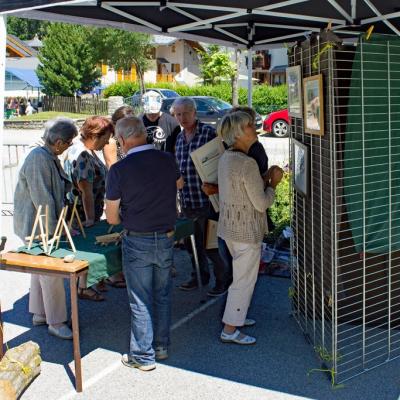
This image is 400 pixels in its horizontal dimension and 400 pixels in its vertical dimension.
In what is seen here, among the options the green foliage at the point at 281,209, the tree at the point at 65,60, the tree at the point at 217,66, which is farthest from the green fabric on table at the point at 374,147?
the tree at the point at 65,60

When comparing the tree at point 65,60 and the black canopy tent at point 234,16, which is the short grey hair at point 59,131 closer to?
the black canopy tent at point 234,16

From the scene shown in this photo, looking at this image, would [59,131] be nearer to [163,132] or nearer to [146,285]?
[146,285]

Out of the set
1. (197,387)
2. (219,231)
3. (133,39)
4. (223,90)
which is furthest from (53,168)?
(133,39)

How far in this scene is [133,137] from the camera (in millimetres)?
3572

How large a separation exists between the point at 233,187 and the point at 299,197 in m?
0.74

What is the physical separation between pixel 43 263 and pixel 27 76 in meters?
39.6

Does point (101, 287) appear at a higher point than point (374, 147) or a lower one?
lower

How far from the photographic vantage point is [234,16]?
531 centimetres

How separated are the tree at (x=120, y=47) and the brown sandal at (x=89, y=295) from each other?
32.6m

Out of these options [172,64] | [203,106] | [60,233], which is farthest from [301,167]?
[172,64]

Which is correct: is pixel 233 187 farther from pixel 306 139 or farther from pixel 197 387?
pixel 197 387

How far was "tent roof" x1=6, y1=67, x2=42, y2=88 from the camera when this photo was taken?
39156mm

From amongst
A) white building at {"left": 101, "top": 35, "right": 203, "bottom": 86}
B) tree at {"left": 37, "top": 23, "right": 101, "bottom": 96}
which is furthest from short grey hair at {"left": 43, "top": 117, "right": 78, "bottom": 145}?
white building at {"left": 101, "top": 35, "right": 203, "bottom": 86}

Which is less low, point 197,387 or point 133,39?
point 133,39
